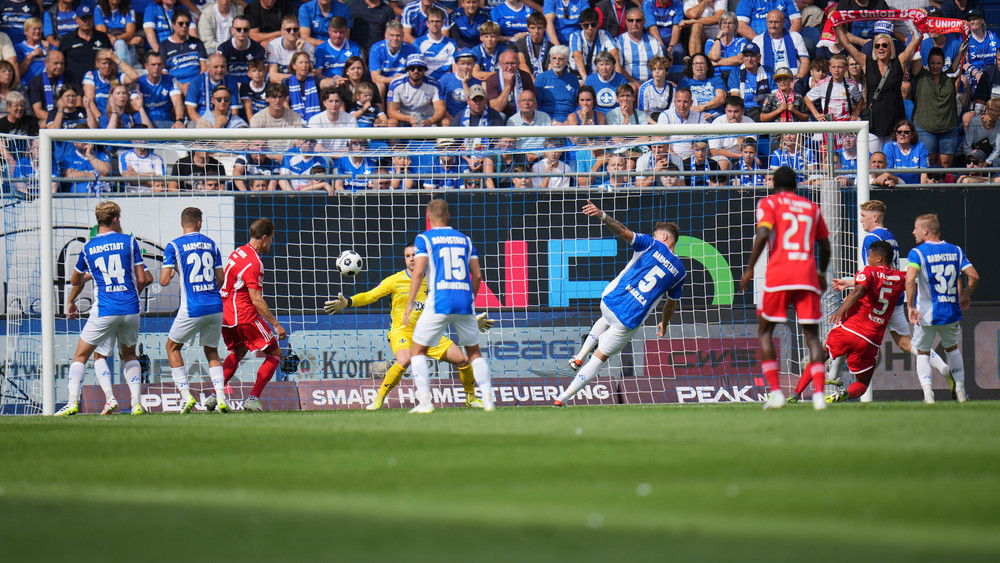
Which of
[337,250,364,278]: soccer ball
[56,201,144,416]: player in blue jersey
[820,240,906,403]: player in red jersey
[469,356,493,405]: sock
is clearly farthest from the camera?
[337,250,364,278]: soccer ball

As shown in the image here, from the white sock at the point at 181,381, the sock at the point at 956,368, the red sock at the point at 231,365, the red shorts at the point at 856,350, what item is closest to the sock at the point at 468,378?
the red sock at the point at 231,365

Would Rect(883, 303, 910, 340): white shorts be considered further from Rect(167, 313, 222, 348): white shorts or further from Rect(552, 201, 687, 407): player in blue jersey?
Rect(167, 313, 222, 348): white shorts

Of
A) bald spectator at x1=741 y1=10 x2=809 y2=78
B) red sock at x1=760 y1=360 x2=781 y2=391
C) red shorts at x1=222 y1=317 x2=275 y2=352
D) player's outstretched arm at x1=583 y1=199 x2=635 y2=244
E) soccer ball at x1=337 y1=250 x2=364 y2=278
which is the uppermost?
bald spectator at x1=741 y1=10 x2=809 y2=78

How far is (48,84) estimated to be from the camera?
→ 16234 mm

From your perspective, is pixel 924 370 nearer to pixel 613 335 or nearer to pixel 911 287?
pixel 911 287

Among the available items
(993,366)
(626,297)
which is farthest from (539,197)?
(993,366)

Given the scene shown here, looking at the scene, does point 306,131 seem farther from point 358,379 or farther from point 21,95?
point 21,95

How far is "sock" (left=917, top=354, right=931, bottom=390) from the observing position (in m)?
11.1

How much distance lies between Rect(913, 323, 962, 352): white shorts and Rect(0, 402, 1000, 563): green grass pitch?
382 cm

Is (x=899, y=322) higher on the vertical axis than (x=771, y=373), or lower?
higher

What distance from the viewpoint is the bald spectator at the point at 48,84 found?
16092 mm

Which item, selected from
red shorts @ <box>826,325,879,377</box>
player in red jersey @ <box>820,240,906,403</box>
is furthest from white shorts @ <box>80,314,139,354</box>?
red shorts @ <box>826,325,879,377</box>

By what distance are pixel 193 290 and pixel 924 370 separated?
24.9 feet

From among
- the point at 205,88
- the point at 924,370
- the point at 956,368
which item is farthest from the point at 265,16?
the point at 956,368
